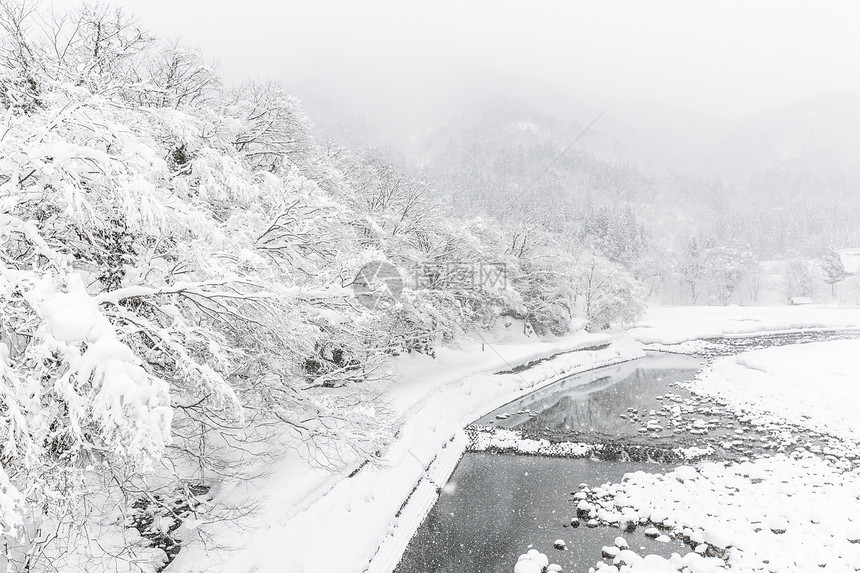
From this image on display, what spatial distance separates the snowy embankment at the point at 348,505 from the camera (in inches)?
326

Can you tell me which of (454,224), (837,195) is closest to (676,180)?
(837,195)

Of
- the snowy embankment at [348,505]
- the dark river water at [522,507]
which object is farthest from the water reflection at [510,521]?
the snowy embankment at [348,505]

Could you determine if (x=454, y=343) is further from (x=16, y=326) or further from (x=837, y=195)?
(x=837, y=195)

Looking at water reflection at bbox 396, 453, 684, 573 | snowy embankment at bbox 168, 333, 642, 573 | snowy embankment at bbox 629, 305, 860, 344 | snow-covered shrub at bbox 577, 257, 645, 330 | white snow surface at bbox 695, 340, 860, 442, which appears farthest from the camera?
snowy embankment at bbox 629, 305, 860, 344

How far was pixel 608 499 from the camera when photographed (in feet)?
41.4

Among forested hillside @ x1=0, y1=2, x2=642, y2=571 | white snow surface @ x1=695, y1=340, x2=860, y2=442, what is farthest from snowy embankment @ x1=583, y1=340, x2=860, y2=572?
forested hillside @ x1=0, y1=2, x2=642, y2=571

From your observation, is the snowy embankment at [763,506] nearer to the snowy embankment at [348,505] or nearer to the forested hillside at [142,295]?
the snowy embankment at [348,505]

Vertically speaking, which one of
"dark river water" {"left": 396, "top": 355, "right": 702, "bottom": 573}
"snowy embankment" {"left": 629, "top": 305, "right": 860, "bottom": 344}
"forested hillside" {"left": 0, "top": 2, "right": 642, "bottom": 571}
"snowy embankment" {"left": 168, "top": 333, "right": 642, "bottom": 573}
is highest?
"forested hillside" {"left": 0, "top": 2, "right": 642, "bottom": 571}

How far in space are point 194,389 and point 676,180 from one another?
181m

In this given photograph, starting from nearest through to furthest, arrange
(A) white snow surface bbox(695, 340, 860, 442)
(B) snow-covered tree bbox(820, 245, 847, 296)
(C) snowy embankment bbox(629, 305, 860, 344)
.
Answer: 1. (A) white snow surface bbox(695, 340, 860, 442)
2. (C) snowy embankment bbox(629, 305, 860, 344)
3. (B) snow-covered tree bbox(820, 245, 847, 296)

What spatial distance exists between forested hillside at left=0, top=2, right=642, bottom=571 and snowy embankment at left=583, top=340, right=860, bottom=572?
7.56m

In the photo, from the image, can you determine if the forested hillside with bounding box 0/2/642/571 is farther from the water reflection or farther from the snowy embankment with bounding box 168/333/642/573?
the water reflection

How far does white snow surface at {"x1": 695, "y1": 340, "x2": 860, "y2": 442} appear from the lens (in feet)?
62.5

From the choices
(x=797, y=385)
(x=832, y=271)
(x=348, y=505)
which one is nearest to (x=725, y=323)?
(x=797, y=385)
